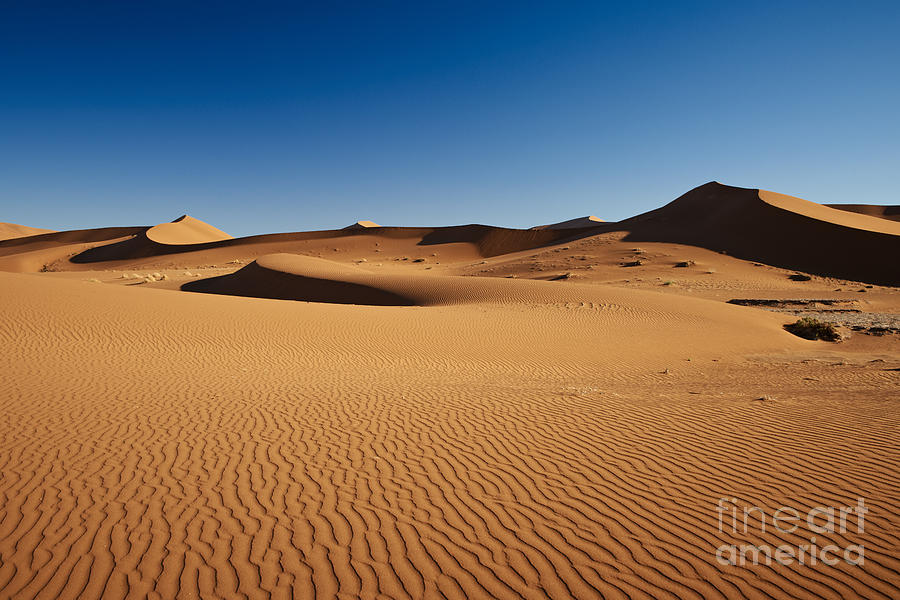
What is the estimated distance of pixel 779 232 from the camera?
43.7 metres

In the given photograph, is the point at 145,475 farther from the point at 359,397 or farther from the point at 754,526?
the point at 754,526

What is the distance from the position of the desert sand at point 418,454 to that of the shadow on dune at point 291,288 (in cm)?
1025

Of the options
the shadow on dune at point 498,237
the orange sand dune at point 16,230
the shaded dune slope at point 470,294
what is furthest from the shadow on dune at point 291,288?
the orange sand dune at point 16,230

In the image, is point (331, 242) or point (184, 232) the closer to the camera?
point (331, 242)

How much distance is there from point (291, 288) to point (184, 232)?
67378 mm

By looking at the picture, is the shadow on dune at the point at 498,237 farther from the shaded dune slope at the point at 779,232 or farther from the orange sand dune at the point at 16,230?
the orange sand dune at the point at 16,230

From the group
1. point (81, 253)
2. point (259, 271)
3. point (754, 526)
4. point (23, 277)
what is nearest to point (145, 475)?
point (754, 526)

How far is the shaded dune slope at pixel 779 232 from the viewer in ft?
120

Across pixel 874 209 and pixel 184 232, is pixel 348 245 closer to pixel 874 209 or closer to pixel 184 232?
pixel 184 232

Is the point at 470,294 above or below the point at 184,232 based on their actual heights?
below

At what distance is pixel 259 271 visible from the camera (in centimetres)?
3359

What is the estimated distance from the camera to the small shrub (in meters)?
17.2

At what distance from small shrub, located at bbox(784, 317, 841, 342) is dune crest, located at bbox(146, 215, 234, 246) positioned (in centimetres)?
7838
